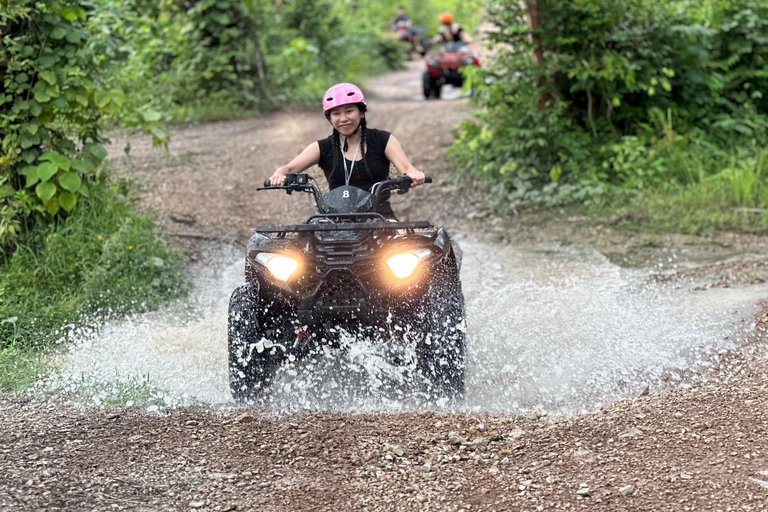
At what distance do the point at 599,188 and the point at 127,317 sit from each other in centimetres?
540

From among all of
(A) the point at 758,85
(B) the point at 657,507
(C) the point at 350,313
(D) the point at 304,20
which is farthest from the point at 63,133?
(D) the point at 304,20

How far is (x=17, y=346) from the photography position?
5949 mm

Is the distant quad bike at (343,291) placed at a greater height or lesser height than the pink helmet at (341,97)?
lesser

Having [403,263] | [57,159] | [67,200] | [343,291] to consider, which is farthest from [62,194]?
[403,263]

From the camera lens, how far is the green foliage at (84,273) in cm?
631

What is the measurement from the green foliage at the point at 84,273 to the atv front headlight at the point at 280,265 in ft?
7.22

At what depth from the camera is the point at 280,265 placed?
477 centimetres

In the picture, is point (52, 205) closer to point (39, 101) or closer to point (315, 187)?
point (39, 101)

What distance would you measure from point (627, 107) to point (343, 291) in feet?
22.4

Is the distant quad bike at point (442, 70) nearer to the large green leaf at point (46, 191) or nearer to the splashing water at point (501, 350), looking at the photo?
the splashing water at point (501, 350)

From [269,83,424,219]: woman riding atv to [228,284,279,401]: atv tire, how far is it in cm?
97

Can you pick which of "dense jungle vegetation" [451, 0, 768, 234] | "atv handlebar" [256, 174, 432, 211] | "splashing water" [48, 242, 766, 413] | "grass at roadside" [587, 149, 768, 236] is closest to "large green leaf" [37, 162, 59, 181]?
"splashing water" [48, 242, 766, 413]

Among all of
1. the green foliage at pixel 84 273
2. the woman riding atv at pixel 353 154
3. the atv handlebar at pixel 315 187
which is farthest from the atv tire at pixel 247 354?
the green foliage at pixel 84 273

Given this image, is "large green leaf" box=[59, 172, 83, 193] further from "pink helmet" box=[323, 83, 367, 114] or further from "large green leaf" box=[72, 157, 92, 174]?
"pink helmet" box=[323, 83, 367, 114]
